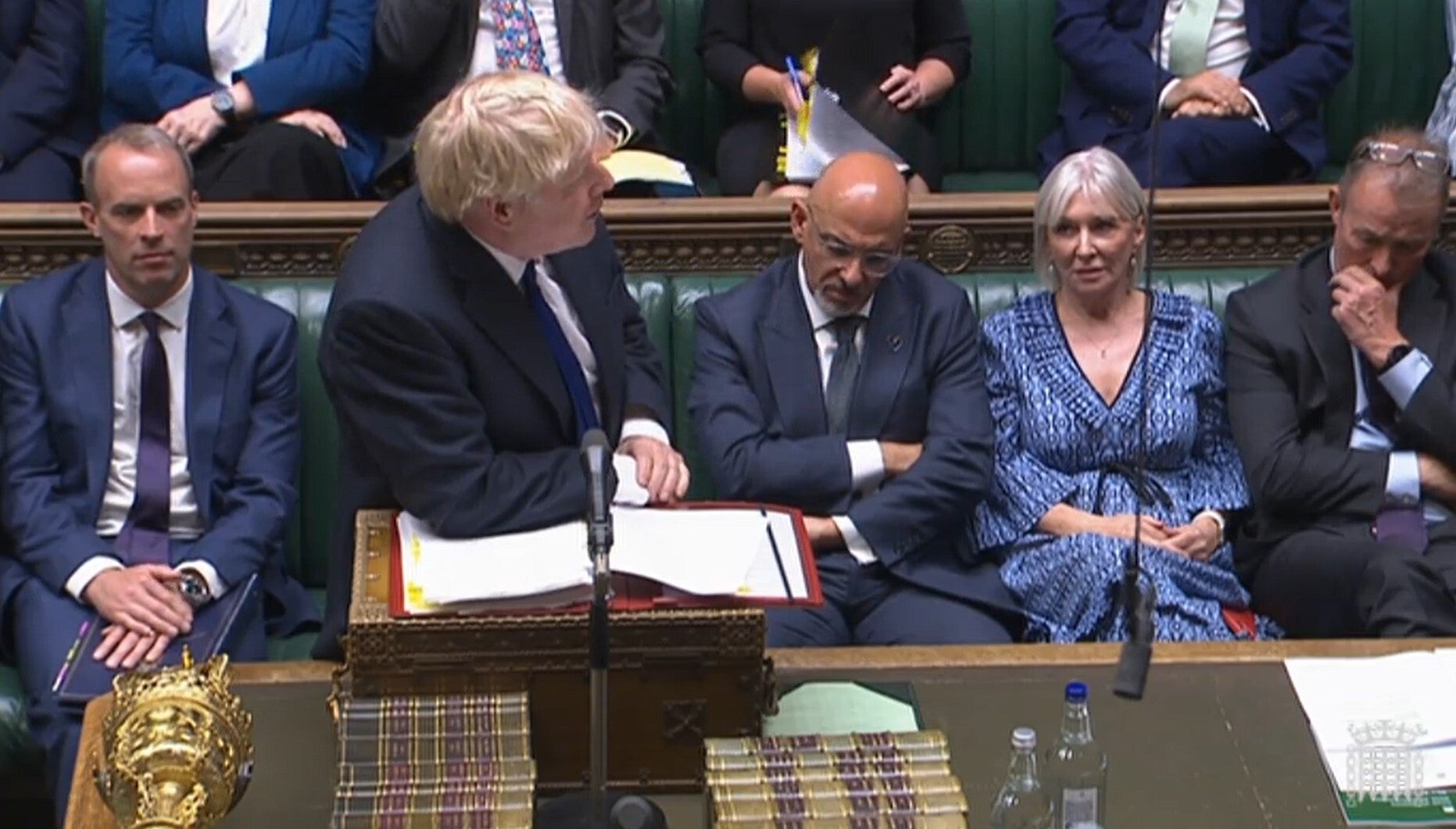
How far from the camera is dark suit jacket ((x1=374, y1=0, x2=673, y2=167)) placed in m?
4.38

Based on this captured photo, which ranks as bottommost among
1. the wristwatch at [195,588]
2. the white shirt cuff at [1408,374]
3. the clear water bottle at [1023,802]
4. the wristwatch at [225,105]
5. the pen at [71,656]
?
the clear water bottle at [1023,802]

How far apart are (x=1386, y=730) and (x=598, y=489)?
1044 mm

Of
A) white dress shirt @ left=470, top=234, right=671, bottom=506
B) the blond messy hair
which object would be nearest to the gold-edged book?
white dress shirt @ left=470, top=234, right=671, bottom=506

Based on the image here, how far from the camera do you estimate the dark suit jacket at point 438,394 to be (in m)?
2.76

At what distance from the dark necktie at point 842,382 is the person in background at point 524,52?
0.98 meters

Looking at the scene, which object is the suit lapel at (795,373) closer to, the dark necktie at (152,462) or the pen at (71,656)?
the dark necktie at (152,462)

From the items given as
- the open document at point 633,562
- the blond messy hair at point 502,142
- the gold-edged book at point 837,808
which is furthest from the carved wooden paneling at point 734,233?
the gold-edged book at point 837,808

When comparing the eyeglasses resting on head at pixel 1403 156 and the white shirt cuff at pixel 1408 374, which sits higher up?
the eyeglasses resting on head at pixel 1403 156

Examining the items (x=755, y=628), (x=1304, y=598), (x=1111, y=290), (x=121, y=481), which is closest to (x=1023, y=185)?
(x=1111, y=290)

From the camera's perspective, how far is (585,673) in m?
2.48

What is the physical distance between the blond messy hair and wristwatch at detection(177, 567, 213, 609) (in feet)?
2.81

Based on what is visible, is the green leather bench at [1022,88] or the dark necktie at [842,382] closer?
the dark necktie at [842,382]

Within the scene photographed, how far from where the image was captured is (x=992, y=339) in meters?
3.67

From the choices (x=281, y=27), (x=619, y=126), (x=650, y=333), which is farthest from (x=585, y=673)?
(x=281, y=27)
